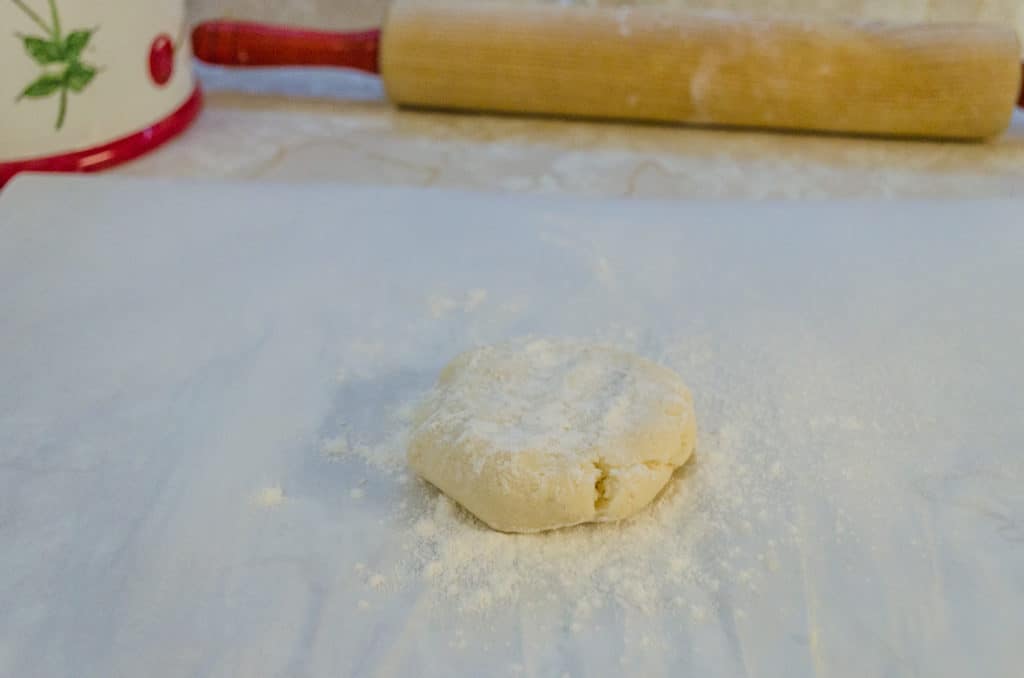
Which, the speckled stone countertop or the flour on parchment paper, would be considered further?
the speckled stone countertop

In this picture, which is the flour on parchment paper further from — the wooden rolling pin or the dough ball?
the wooden rolling pin

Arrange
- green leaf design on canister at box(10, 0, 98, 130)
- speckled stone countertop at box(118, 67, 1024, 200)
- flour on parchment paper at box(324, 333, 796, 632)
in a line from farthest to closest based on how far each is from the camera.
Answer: speckled stone countertop at box(118, 67, 1024, 200), green leaf design on canister at box(10, 0, 98, 130), flour on parchment paper at box(324, 333, 796, 632)

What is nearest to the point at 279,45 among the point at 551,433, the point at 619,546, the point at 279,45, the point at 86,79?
the point at 279,45

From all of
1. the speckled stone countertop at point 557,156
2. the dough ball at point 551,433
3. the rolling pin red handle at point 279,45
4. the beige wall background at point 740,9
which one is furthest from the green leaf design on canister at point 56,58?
the dough ball at point 551,433

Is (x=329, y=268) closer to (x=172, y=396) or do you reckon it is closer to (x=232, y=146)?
(x=172, y=396)

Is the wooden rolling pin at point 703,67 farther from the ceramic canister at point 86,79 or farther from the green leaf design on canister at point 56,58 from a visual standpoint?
the green leaf design on canister at point 56,58

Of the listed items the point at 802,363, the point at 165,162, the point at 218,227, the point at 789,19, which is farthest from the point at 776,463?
the point at 165,162

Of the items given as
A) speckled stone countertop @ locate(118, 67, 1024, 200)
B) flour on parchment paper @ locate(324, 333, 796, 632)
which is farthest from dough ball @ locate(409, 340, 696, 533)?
speckled stone countertop @ locate(118, 67, 1024, 200)
